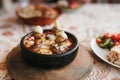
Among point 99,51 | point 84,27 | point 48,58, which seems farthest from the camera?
point 84,27

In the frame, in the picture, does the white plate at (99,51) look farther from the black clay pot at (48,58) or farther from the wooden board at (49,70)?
the black clay pot at (48,58)

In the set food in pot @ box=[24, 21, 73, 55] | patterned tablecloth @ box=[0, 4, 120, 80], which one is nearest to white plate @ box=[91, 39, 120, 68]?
patterned tablecloth @ box=[0, 4, 120, 80]

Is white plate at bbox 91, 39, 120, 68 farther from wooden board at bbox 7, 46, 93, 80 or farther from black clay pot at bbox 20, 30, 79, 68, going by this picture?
black clay pot at bbox 20, 30, 79, 68

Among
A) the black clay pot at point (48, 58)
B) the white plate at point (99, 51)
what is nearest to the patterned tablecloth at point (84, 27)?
the white plate at point (99, 51)

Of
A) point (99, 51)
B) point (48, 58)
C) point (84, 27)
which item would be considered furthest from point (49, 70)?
point (84, 27)

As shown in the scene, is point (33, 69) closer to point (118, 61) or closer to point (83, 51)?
point (83, 51)

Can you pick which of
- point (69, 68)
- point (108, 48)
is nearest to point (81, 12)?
point (108, 48)

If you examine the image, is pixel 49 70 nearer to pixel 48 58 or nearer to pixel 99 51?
pixel 48 58
